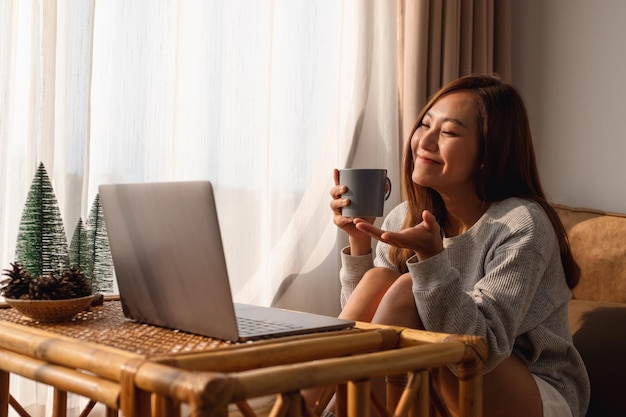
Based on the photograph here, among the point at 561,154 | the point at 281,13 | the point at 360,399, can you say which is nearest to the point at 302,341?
the point at 360,399

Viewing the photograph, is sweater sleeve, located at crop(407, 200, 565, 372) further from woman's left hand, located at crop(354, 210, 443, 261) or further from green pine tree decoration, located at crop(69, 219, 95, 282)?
green pine tree decoration, located at crop(69, 219, 95, 282)

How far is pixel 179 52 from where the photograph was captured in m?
2.10

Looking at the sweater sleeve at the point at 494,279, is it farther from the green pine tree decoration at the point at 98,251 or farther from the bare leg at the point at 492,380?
the green pine tree decoration at the point at 98,251

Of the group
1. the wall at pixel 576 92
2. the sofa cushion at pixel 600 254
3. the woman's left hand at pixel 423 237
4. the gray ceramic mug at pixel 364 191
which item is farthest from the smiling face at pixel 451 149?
the wall at pixel 576 92

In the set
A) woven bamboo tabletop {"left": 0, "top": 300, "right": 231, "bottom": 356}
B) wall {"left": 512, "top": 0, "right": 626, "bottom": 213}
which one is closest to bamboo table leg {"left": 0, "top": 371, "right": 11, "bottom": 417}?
woven bamboo tabletop {"left": 0, "top": 300, "right": 231, "bottom": 356}

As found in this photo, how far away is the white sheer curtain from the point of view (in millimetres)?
1810

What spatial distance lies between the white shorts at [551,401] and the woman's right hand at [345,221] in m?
0.43

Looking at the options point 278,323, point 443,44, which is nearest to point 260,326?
point 278,323

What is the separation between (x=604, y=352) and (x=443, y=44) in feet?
4.12

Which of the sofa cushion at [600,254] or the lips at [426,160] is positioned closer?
the lips at [426,160]

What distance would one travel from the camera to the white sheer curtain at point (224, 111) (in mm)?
1810

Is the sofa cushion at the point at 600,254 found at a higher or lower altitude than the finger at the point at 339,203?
lower

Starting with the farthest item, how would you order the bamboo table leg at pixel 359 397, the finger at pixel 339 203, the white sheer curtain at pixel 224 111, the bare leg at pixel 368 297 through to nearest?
the white sheer curtain at pixel 224 111 < the bare leg at pixel 368 297 < the finger at pixel 339 203 < the bamboo table leg at pixel 359 397

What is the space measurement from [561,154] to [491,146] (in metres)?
1.11
